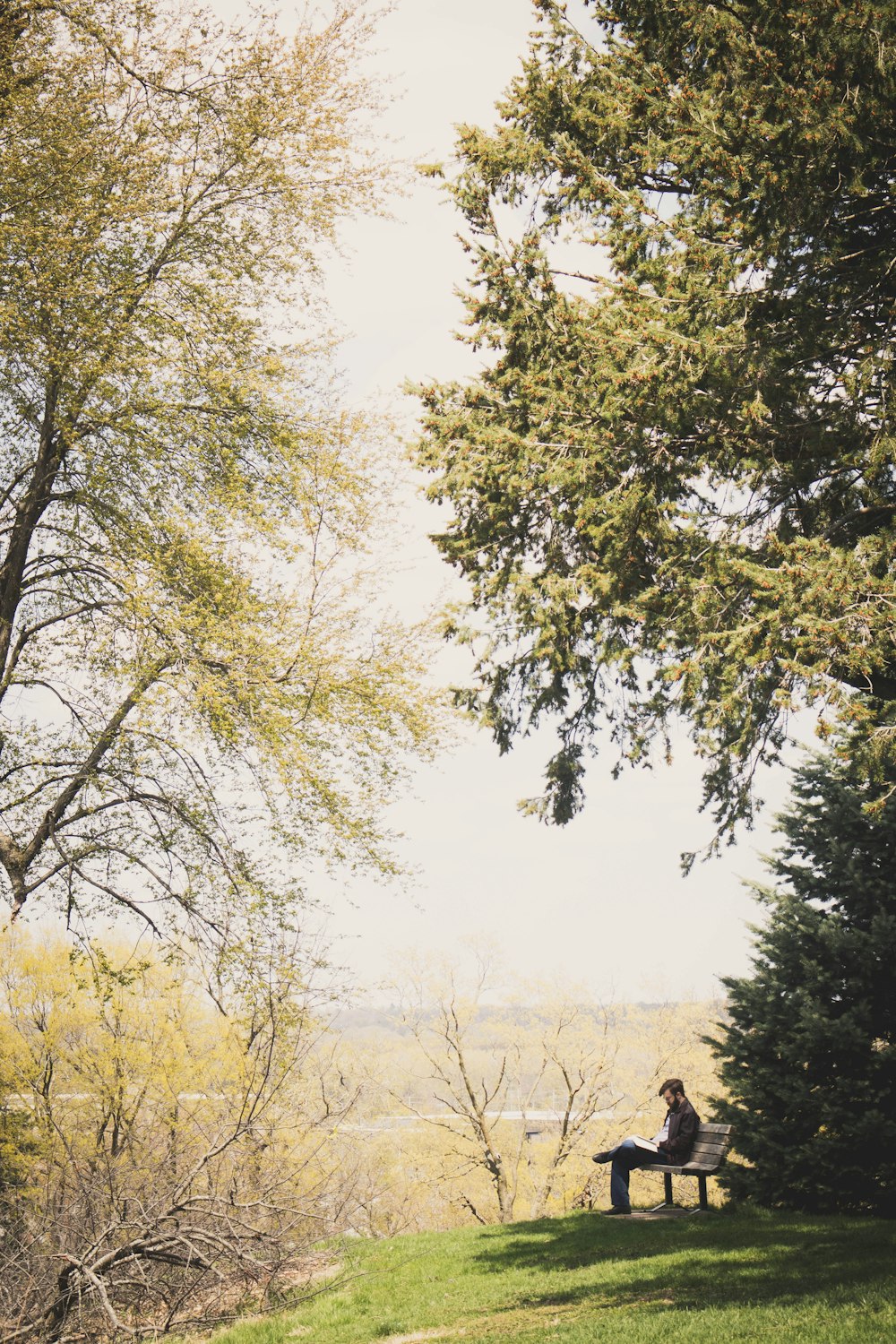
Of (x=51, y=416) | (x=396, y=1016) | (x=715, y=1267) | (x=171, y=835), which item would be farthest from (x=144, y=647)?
(x=396, y=1016)

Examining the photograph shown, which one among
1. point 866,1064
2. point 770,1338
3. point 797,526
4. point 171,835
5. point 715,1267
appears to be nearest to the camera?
point 770,1338

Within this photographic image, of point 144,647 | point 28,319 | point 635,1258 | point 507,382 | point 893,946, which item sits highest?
point 28,319

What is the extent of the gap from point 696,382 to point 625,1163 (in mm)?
7065

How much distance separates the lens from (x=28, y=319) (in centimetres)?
956

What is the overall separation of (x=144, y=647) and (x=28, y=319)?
3466 millimetres

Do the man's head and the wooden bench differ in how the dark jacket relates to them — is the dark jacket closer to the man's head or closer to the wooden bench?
the wooden bench

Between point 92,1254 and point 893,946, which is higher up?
point 893,946

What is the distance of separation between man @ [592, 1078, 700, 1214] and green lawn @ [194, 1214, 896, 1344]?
0.44 m

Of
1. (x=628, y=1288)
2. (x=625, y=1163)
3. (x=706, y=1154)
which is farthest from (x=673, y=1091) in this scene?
(x=628, y=1288)

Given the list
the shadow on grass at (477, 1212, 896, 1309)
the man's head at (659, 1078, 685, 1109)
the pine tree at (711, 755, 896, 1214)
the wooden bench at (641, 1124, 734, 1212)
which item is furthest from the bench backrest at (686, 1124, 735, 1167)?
the pine tree at (711, 755, 896, 1214)

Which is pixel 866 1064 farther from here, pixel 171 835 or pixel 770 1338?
pixel 171 835

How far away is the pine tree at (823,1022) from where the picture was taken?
30.2ft

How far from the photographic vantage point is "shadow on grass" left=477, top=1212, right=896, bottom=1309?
18.9 feet

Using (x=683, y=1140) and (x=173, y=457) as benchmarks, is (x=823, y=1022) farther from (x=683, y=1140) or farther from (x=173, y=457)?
(x=173, y=457)
